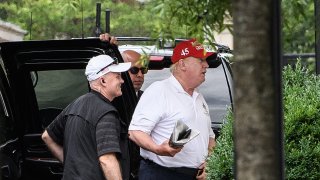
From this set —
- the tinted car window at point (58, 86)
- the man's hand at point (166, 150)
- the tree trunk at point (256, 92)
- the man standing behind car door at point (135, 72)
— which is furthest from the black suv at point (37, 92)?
the tree trunk at point (256, 92)

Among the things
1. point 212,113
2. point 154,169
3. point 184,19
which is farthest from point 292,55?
point 184,19

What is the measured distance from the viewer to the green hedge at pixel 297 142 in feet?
20.6

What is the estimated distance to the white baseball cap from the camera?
6902mm

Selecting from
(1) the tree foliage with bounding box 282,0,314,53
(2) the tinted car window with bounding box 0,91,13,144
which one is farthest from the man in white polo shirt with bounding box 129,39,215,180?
(1) the tree foliage with bounding box 282,0,314,53

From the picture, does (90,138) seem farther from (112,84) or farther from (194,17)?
(194,17)

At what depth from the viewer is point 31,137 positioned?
8328mm

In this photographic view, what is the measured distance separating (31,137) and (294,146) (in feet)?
8.90

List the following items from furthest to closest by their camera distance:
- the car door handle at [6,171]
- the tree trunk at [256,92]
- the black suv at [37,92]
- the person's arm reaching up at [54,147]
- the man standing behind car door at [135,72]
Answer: the man standing behind car door at [135,72] < the black suv at [37,92] < the car door handle at [6,171] < the person's arm reaching up at [54,147] < the tree trunk at [256,92]

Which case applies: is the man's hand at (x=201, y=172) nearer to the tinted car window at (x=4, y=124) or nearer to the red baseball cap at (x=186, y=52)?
the red baseball cap at (x=186, y=52)

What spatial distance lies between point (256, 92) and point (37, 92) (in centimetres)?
531

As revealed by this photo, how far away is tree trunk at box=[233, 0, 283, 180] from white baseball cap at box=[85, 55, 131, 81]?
3.14 m

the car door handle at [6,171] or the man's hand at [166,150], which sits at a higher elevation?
the man's hand at [166,150]

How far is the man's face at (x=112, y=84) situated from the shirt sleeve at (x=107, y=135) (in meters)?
0.27

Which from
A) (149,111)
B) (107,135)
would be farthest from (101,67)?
(107,135)
